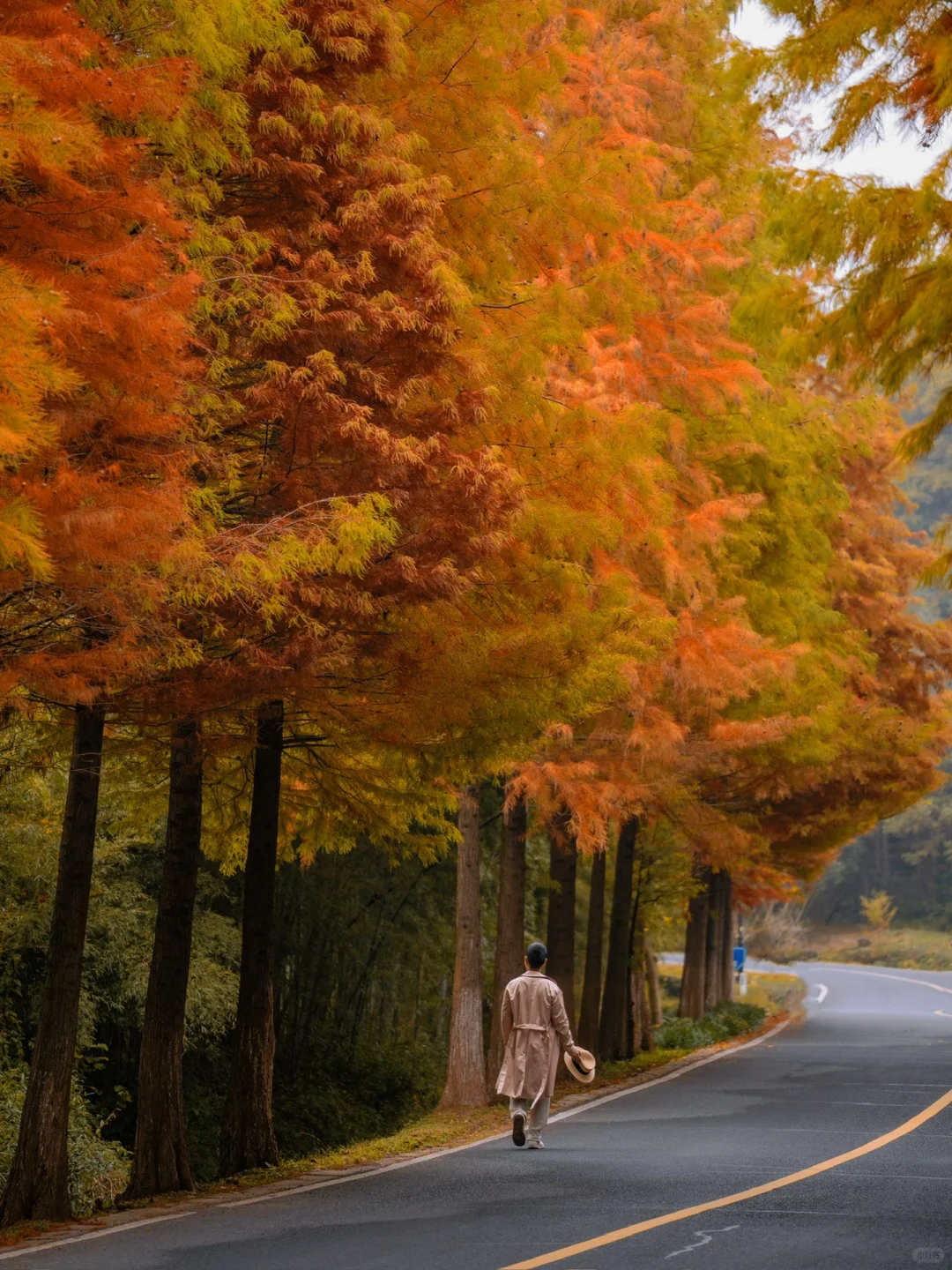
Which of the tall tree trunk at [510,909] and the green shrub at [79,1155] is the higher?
the tall tree trunk at [510,909]

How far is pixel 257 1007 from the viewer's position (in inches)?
568

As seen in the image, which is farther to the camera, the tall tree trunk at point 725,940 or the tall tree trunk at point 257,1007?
the tall tree trunk at point 725,940

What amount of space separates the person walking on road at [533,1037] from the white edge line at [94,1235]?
127 inches

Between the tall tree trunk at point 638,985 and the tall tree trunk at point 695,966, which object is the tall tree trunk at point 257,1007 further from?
the tall tree trunk at point 695,966

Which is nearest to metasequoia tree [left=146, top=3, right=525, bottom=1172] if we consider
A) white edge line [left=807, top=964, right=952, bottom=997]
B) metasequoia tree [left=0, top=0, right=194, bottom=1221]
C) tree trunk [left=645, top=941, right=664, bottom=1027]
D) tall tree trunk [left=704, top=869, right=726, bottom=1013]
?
metasequoia tree [left=0, top=0, right=194, bottom=1221]

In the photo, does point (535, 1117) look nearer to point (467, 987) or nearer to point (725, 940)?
point (467, 987)

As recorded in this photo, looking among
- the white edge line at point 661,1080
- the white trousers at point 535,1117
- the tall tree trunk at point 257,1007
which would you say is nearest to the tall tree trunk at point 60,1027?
the tall tree trunk at point 257,1007

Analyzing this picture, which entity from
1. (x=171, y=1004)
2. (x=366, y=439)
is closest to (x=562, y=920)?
(x=171, y=1004)

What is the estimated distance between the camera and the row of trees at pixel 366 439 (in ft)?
25.1

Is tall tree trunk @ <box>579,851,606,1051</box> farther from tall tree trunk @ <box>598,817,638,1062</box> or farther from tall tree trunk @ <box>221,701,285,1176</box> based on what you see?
tall tree trunk @ <box>221,701,285,1176</box>

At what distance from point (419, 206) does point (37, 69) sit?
353 cm

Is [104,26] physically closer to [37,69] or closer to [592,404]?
[37,69]

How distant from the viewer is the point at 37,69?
6777mm

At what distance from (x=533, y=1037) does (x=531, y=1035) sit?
0.12 feet
